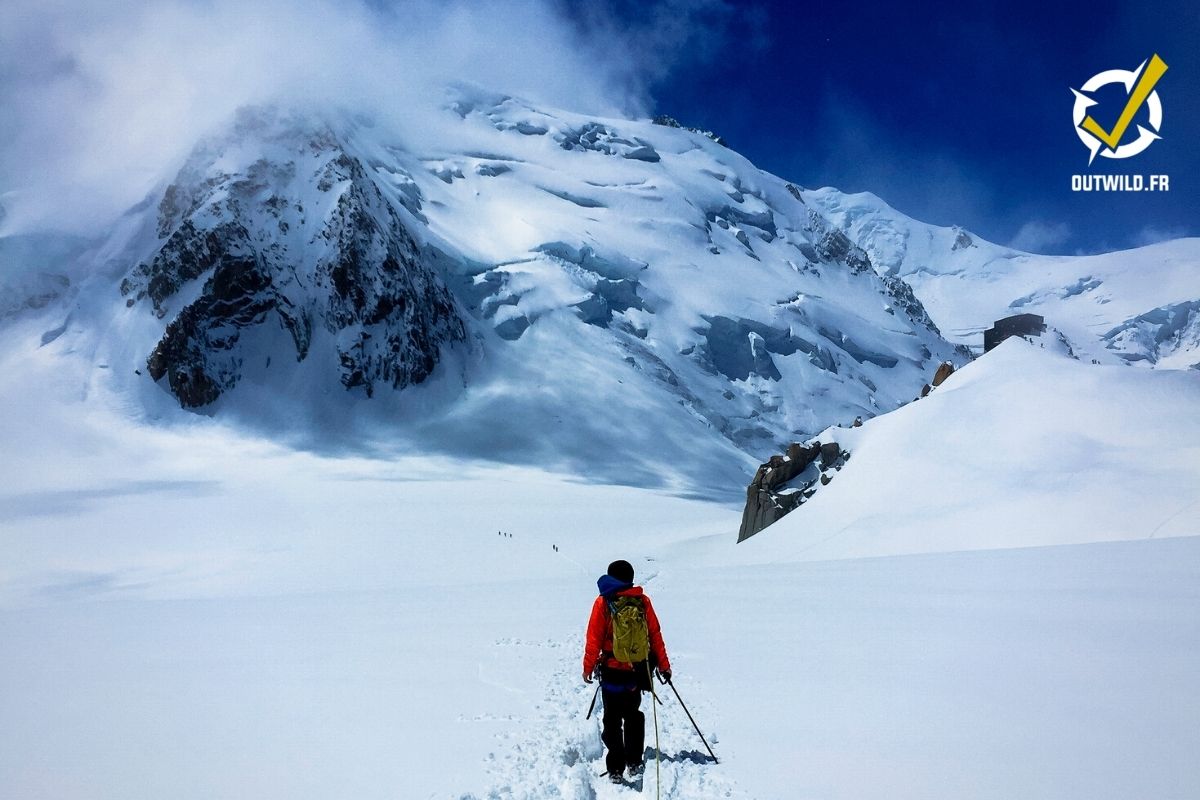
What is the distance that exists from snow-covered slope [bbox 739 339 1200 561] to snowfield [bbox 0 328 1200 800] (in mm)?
101

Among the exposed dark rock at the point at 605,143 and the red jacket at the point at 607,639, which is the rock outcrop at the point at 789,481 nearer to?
the red jacket at the point at 607,639

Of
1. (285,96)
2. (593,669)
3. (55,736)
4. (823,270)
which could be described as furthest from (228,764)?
(823,270)

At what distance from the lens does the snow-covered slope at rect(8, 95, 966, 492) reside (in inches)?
3467

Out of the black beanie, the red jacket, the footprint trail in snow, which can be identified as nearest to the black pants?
the footprint trail in snow

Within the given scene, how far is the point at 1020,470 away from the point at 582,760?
19.0m

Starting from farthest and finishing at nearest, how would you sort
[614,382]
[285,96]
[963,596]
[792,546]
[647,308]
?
[647,308], [285,96], [614,382], [792,546], [963,596]

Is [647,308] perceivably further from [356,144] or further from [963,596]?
[963,596]

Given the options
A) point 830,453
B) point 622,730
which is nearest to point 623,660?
point 622,730

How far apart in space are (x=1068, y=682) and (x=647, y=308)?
4403 inches

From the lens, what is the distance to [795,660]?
893 centimetres

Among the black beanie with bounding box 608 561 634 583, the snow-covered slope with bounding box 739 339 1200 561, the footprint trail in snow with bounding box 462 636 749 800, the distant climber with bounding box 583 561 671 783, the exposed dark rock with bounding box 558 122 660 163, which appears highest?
the exposed dark rock with bounding box 558 122 660 163

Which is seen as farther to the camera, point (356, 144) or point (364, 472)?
point (356, 144)

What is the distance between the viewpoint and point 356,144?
4884 inches

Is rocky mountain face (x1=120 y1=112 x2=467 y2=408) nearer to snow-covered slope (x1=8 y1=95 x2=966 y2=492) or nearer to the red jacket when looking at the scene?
snow-covered slope (x1=8 y1=95 x2=966 y2=492)
